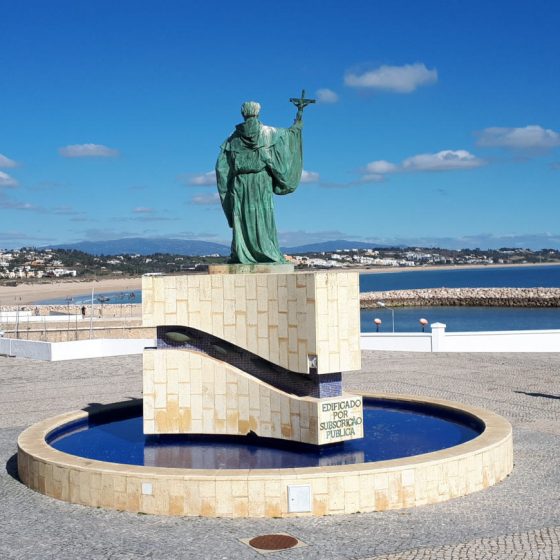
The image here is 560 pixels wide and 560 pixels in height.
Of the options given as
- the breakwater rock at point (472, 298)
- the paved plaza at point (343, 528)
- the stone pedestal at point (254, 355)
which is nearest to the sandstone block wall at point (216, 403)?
the stone pedestal at point (254, 355)

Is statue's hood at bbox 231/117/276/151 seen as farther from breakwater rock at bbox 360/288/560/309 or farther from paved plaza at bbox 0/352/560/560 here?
breakwater rock at bbox 360/288/560/309

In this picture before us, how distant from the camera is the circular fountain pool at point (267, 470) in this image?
996 centimetres

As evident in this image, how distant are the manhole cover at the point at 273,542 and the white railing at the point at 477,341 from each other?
60.6ft

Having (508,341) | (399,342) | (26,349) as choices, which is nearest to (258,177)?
(399,342)

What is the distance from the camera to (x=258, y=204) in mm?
13984

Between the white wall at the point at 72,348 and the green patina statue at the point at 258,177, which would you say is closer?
the green patina statue at the point at 258,177

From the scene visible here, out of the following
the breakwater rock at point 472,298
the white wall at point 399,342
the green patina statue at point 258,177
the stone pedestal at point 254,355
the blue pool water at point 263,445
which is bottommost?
the breakwater rock at point 472,298

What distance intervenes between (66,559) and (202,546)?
1497 mm

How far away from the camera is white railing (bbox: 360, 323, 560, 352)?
87.8 feet

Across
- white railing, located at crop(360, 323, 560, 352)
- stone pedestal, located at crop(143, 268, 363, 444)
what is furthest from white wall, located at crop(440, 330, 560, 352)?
stone pedestal, located at crop(143, 268, 363, 444)

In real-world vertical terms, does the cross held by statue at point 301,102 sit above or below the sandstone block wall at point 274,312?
above

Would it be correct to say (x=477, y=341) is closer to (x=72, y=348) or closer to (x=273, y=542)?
(x=72, y=348)

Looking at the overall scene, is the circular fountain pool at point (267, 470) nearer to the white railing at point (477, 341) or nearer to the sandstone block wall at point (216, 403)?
the sandstone block wall at point (216, 403)

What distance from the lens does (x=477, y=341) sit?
88.9 ft
